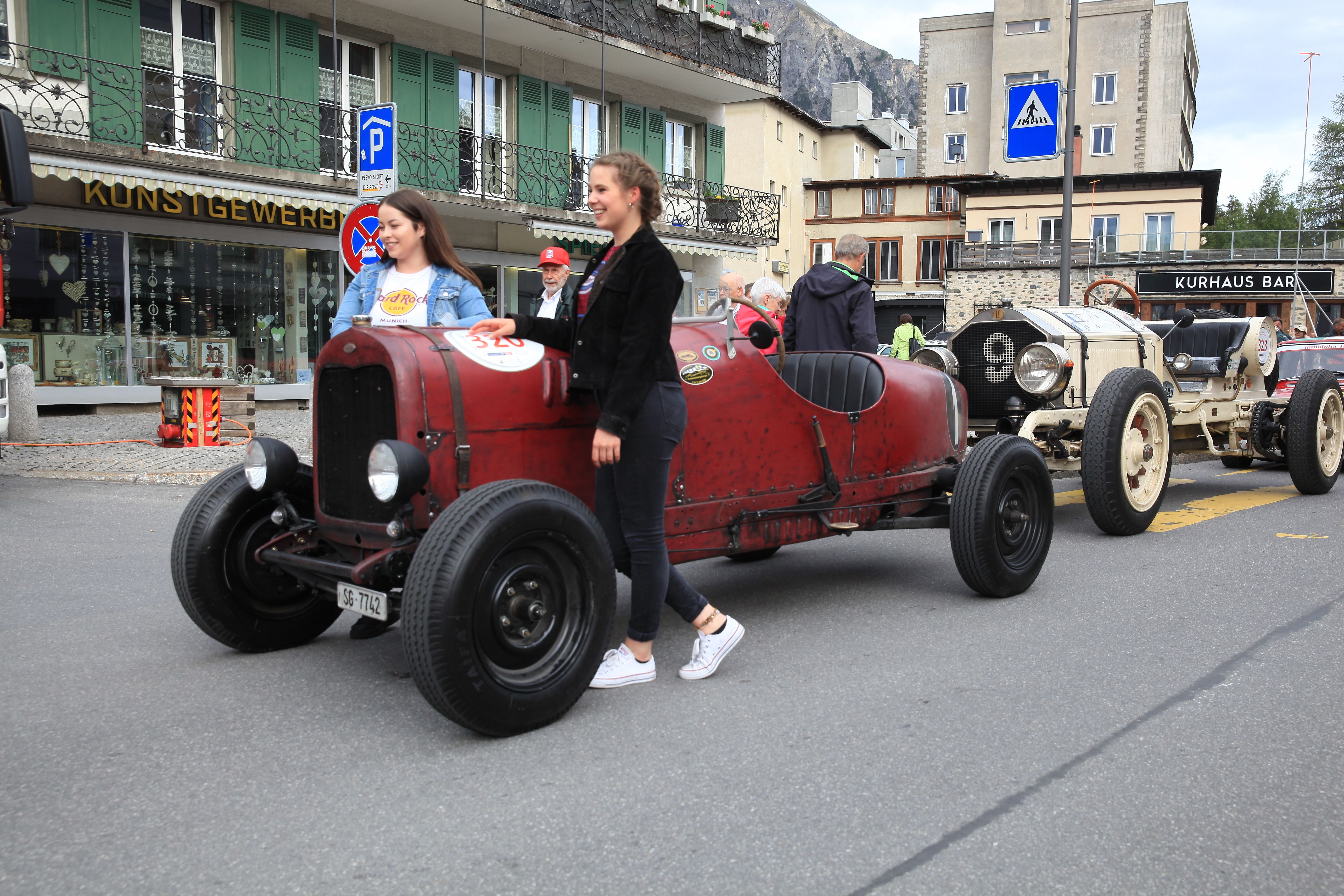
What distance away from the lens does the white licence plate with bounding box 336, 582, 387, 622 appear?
3.31 meters

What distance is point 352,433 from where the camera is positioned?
12.2ft

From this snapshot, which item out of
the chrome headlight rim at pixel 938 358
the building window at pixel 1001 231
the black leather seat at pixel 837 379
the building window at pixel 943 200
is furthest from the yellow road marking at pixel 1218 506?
the building window at pixel 943 200

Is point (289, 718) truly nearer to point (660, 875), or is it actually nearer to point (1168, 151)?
point (660, 875)

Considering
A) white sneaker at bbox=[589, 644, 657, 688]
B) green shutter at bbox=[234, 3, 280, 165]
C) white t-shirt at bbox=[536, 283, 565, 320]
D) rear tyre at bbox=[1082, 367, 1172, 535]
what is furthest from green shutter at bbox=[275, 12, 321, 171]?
white sneaker at bbox=[589, 644, 657, 688]

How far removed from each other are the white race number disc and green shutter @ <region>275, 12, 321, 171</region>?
1428 centimetres

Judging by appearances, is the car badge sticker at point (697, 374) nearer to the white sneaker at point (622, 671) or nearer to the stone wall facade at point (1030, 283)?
the white sneaker at point (622, 671)

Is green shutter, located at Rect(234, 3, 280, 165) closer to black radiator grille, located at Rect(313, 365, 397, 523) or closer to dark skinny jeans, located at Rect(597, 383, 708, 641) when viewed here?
black radiator grille, located at Rect(313, 365, 397, 523)

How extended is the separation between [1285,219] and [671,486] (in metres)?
77.4

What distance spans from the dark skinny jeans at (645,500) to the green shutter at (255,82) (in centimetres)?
1417

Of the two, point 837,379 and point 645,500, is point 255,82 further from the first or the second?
point 645,500

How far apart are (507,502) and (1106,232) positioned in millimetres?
51729

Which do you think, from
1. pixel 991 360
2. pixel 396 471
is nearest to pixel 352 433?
pixel 396 471

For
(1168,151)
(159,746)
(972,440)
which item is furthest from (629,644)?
(1168,151)

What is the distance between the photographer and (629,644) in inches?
150
